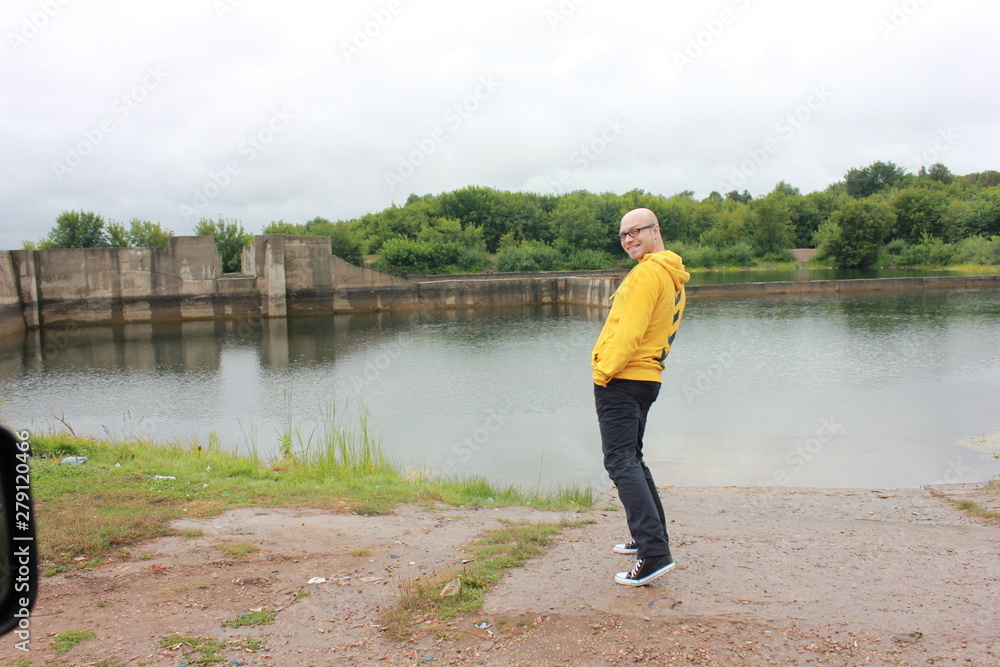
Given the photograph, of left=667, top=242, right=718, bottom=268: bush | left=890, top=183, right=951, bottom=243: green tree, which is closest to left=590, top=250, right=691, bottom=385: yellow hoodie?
left=667, top=242, right=718, bottom=268: bush

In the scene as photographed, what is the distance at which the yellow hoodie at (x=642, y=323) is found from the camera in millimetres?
3611

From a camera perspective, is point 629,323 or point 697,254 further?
point 697,254

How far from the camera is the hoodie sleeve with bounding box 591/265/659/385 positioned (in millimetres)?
3602

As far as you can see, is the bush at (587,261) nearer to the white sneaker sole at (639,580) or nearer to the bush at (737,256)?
the bush at (737,256)

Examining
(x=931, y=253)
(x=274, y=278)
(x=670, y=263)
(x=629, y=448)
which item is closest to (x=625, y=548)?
(x=629, y=448)

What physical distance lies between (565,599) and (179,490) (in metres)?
3.78

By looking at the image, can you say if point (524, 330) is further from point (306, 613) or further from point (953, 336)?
point (306, 613)

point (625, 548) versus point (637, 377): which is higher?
point (637, 377)

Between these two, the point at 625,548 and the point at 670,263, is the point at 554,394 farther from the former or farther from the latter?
the point at 670,263

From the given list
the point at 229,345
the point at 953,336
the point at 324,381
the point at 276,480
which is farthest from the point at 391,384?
the point at 953,336

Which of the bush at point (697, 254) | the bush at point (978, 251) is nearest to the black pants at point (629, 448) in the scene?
the bush at point (978, 251)

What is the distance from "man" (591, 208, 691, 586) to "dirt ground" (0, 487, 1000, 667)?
0.22 meters

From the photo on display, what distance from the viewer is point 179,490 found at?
19.3 ft

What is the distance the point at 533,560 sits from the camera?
13.5ft
